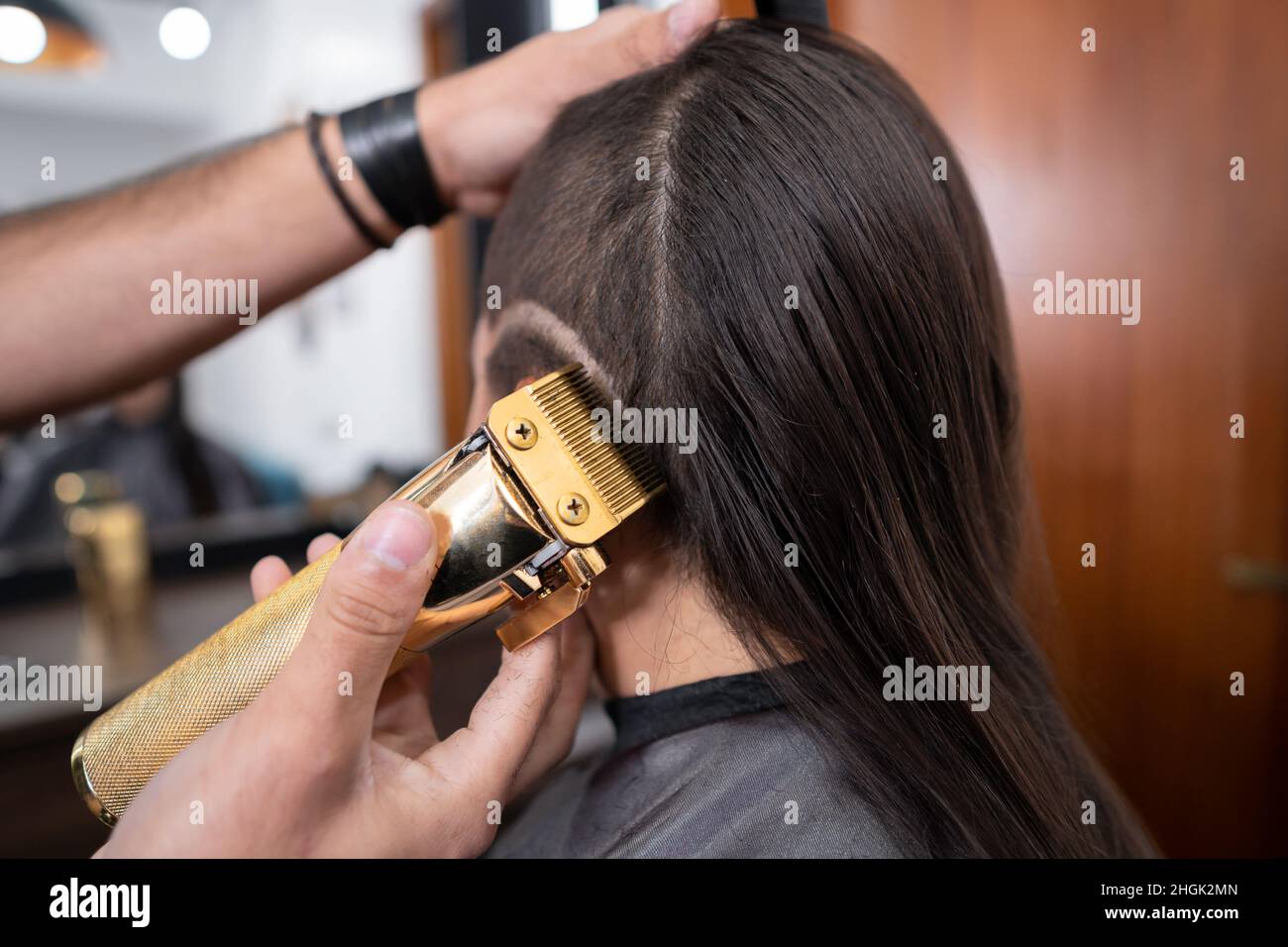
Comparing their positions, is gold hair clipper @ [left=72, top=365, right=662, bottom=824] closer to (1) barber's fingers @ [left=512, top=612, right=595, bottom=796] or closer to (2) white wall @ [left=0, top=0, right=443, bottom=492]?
(1) barber's fingers @ [left=512, top=612, right=595, bottom=796]

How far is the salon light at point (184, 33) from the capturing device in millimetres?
1365

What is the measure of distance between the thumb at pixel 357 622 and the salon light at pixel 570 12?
3.79 ft

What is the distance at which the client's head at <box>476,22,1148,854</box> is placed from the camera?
1.45 feet

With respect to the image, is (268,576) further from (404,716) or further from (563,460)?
(563,460)

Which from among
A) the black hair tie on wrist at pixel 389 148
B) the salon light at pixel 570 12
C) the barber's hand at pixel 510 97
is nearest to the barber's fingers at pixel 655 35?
the barber's hand at pixel 510 97

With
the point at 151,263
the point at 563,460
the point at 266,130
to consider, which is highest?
the point at 266,130

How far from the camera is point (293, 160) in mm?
712

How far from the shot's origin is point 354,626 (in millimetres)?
376

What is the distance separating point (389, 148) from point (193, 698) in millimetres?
526

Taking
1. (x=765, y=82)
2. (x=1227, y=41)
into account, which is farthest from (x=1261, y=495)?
(x=765, y=82)

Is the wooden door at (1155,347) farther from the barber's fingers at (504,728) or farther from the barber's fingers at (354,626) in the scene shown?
the barber's fingers at (354,626)

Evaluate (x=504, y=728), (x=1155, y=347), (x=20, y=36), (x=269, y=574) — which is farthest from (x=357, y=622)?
(x=20, y=36)

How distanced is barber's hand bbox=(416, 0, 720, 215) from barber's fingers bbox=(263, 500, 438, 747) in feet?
1.43
